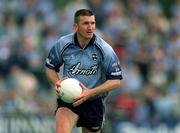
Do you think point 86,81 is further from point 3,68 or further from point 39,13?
point 39,13

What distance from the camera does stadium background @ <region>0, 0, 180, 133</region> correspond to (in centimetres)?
1791

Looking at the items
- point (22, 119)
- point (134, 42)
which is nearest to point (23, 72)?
point (22, 119)

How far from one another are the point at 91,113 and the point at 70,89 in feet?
2.65

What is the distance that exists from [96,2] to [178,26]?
2.11m

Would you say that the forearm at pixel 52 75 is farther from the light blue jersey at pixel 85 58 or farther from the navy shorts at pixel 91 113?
the navy shorts at pixel 91 113

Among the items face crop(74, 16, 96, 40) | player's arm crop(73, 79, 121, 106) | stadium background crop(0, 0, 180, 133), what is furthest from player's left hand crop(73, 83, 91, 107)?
stadium background crop(0, 0, 180, 133)

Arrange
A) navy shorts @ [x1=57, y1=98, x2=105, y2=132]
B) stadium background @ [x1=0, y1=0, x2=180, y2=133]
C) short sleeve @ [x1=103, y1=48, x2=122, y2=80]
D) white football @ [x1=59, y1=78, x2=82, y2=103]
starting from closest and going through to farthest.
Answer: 1. white football @ [x1=59, y1=78, x2=82, y2=103]
2. short sleeve @ [x1=103, y1=48, x2=122, y2=80]
3. navy shorts @ [x1=57, y1=98, x2=105, y2=132]
4. stadium background @ [x1=0, y1=0, x2=180, y2=133]

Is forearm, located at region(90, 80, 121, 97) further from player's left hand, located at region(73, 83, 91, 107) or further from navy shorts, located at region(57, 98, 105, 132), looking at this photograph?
navy shorts, located at region(57, 98, 105, 132)

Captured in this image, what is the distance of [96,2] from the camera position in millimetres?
21672

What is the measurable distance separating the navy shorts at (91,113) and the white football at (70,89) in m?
0.43

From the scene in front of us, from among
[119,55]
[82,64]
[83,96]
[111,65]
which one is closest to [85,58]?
[82,64]

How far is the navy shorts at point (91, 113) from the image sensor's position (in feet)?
39.8

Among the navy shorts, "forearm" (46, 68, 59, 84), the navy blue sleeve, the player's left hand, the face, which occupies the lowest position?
the navy shorts

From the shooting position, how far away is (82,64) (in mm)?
11930
